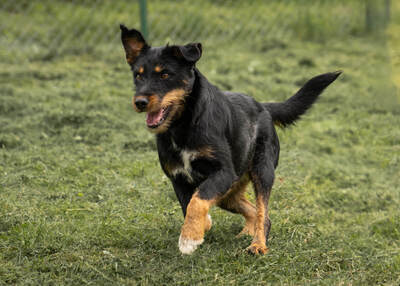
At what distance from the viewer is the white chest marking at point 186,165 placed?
4.17 meters

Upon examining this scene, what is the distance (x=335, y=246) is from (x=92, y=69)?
6292mm

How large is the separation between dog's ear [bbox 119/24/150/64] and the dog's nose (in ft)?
1.81

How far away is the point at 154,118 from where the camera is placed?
412 cm

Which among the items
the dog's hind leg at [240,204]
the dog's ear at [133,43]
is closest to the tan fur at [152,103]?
the dog's ear at [133,43]

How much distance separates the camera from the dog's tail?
5.21m

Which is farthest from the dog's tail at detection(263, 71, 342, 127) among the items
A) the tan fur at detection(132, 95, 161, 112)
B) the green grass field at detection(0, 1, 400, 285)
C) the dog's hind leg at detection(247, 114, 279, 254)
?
the tan fur at detection(132, 95, 161, 112)

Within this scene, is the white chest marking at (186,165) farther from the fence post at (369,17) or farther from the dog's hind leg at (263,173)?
the fence post at (369,17)

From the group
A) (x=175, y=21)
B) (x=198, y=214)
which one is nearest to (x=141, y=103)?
(x=198, y=214)

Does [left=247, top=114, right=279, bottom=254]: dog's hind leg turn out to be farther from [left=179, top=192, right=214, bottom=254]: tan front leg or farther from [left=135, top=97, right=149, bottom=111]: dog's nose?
[left=135, top=97, right=149, bottom=111]: dog's nose

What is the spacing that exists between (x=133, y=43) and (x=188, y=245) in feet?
5.11

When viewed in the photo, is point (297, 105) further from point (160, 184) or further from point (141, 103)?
point (141, 103)

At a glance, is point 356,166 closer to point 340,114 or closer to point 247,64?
point 340,114

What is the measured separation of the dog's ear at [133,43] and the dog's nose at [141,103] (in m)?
0.55

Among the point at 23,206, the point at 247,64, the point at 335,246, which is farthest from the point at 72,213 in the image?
the point at 247,64
